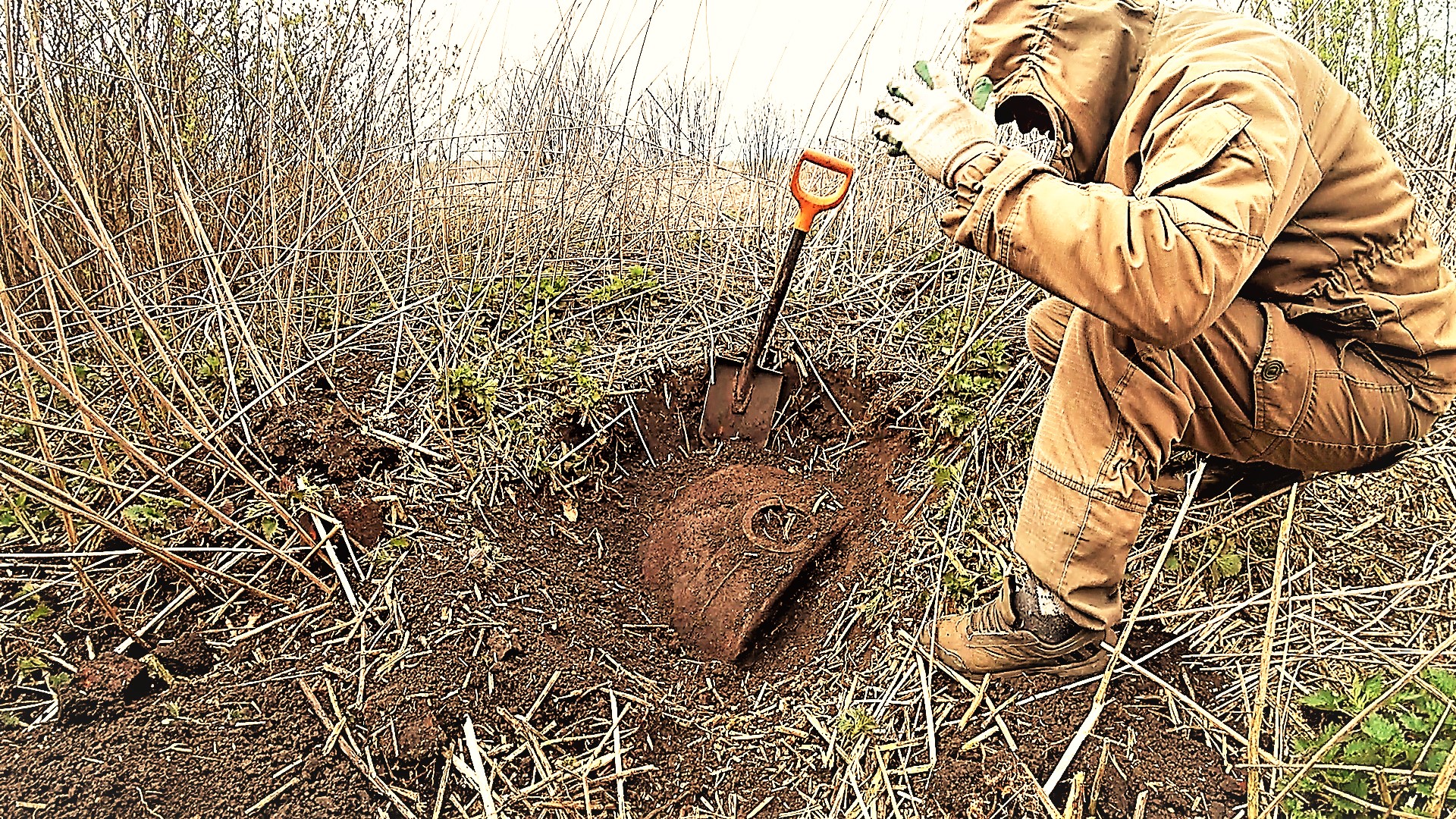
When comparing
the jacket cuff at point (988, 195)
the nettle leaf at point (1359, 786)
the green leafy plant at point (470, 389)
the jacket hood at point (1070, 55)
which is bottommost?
the nettle leaf at point (1359, 786)

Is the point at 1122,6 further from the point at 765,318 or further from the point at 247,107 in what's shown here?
the point at 247,107

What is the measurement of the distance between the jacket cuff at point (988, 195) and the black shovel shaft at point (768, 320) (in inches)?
37.5

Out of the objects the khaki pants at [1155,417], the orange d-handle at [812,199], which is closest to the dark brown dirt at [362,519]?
the orange d-handle at [812,199]

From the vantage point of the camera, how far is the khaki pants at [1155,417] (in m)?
2.06

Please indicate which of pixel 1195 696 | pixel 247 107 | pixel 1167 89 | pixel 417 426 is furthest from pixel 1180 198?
pixel 247 107

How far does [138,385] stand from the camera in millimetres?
2873

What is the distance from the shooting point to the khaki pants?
2.06 meters

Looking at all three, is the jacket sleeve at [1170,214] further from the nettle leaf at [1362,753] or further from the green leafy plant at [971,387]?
the green leafy plant at [971,387]

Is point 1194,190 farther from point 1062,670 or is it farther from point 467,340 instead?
point 467,340

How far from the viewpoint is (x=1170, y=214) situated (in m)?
1.70

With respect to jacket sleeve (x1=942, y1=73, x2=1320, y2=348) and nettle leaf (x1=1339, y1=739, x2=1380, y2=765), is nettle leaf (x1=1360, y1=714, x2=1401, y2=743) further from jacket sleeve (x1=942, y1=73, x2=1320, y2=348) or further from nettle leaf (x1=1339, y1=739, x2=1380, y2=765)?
jacket sleeve (x1=942, y1=73, x2=1320, y2=348)

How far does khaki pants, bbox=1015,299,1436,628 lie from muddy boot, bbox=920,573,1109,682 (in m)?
0.07

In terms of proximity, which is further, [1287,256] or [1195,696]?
[1195,696]

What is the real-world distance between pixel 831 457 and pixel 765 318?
51 cm
